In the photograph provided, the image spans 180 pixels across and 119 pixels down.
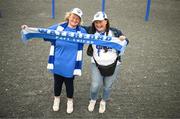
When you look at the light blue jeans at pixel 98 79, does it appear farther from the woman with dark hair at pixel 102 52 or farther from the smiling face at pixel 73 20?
the smiling face at pixel 73 20

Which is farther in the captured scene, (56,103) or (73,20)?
(56,103)

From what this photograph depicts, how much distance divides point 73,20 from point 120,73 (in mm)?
2136

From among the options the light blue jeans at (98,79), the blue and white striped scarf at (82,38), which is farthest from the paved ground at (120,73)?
the blue and white striped scarf at (82,38)

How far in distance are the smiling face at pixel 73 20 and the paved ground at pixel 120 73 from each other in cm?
145

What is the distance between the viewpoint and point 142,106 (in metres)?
4.52

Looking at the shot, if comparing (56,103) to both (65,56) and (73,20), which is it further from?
(73,20)

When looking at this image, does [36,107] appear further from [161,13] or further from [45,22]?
[161,13]

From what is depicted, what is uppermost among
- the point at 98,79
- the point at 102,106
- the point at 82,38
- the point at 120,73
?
the point at 82,38

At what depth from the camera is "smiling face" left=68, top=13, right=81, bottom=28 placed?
3.63 m

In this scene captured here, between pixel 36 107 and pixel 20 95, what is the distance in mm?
453

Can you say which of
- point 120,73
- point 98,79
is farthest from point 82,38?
point 120,73

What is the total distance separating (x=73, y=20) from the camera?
3654 mm

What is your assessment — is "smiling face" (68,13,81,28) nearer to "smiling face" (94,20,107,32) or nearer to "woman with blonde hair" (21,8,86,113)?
"woman with blonde hair" (21,8,86,113)

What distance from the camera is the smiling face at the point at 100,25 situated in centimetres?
362
